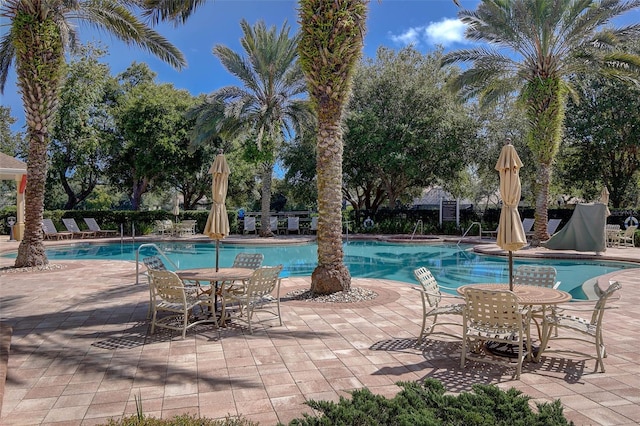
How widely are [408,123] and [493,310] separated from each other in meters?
20.4

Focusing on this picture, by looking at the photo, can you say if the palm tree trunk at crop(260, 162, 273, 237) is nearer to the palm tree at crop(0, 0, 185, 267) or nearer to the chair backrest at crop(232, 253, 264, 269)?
the palm tree at crop(0, 0, 185, 267)

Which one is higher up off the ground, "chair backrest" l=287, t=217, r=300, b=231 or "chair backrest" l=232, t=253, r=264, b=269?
"chair backrest" l=287, t=217, r=300, b=231

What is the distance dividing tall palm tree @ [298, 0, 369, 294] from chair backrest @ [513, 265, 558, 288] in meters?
3.22

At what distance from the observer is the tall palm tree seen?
27.1ft

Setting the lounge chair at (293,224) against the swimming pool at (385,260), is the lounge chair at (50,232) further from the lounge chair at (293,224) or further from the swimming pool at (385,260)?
the lounge chair at (293,224)

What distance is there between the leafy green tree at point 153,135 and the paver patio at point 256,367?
767 inches

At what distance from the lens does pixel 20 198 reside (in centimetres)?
1659

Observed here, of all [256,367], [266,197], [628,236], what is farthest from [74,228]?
[628,236]

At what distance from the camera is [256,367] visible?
4.66 metres

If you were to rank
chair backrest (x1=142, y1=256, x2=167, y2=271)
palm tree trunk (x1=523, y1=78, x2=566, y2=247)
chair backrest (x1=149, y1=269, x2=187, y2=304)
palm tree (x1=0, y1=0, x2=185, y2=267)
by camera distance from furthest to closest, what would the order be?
1. palm tree trunk (x1=523, y1=78, x2=566, y2=247)
2. palm tree (x1=0, y1=0, x2=185, y2=267)
3. chair backrest (x1=142, y1=256, x2=167, y2=271)
4. chair backrest (x1=149, y1=269, x2=187, y2=304)

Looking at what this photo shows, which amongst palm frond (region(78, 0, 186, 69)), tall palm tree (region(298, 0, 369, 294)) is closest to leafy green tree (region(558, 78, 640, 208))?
tall palm tree (region(298, 0, 369, 294))

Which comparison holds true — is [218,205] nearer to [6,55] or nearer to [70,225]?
[6,55]

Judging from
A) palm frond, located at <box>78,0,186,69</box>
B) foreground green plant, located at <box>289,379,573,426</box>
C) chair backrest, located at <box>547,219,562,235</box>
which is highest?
palm frond, located at <box>78,0,186,69</box>

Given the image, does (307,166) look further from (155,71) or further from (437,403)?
(437,403)
